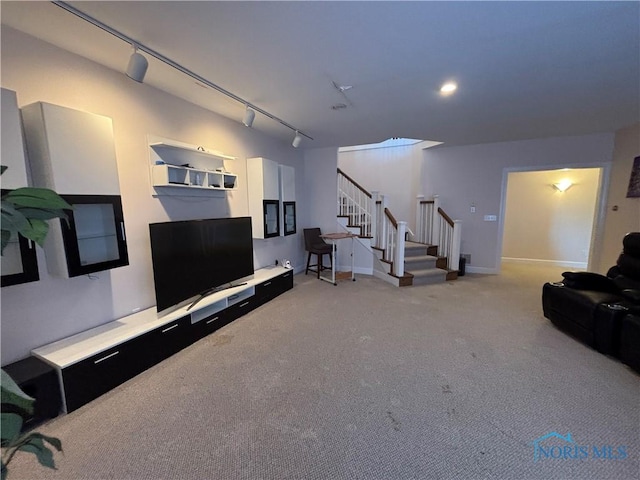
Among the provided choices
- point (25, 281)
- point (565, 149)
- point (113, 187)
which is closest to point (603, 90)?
point (565, 149)

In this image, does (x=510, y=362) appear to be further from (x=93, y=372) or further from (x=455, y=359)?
(x=93, y=372)

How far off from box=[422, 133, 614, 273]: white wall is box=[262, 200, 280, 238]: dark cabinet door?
3.51m

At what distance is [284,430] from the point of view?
1775 mm

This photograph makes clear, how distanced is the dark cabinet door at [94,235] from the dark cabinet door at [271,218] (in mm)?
2020

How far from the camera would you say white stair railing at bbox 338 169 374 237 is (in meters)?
5.62

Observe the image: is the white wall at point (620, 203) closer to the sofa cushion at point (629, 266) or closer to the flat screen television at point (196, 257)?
the sofa cushion at point (629, 266)

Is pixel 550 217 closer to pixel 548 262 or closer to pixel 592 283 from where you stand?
pixel 548 262

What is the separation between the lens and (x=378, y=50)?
6.86 feet

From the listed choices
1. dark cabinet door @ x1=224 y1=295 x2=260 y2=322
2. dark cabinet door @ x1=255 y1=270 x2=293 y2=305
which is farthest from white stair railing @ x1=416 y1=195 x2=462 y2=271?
dark cabinet door @ x1=224 y1=295 x2=260 y2=322

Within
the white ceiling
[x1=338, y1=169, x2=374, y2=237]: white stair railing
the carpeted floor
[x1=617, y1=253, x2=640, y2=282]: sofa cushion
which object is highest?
the white ceiling

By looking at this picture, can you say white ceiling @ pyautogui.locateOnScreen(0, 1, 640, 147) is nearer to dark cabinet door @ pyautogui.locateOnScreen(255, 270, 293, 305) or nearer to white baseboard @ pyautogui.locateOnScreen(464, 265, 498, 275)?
dark cabinet door @ pyautogui.locateOnScreen(255, 270, 293, 305)

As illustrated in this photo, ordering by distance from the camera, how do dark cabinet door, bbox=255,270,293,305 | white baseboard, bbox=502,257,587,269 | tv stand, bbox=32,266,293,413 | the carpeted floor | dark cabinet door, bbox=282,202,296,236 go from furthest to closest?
white baseboard, bbox=502,257,587,269
dark cabinet door, bbox=282,202,296,236
dark cabinet door, bbox=255,270,293,305
tv stand, bbox=32,266,293,413
the carpeted floor

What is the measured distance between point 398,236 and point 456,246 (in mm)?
1347

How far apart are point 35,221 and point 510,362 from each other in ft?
11.0
